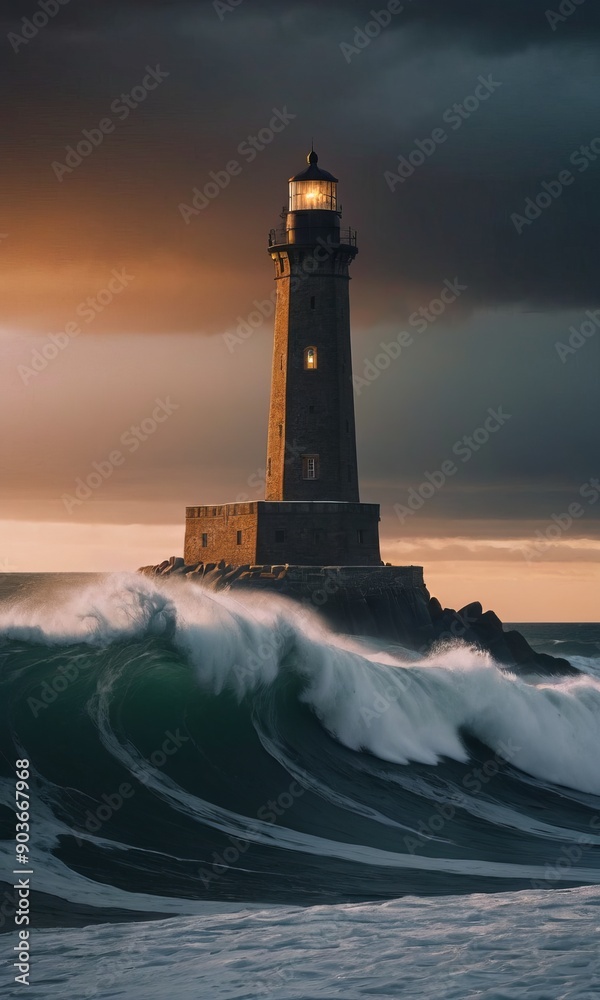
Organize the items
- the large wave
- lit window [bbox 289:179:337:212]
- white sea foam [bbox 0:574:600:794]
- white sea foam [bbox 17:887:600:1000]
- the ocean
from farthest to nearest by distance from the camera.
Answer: lit window [bbox 289:179:337:212], white sea foam [bbox 0:574:600:794], the large wave, the ocean, white sea foam [bbox 17:887:600:1000]

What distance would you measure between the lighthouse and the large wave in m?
14.0

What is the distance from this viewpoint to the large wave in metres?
9.42

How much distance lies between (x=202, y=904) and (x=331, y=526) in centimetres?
2325

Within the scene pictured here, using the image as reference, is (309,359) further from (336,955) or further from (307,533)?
(336,955)

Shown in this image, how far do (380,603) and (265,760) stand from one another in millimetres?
18173

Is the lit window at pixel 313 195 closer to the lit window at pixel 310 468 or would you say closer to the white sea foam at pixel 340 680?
the lit window at pixel 310 468

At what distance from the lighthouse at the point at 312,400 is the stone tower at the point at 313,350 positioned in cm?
3

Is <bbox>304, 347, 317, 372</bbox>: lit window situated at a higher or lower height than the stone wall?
higher

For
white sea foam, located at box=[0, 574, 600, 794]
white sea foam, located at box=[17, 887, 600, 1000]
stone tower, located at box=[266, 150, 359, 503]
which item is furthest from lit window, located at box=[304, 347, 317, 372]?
white sea foam, located at box=[17, 887, 600, 1000]

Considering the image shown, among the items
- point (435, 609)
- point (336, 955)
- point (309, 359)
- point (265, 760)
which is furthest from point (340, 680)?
point (435, 609)

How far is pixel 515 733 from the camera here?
15.4 metres

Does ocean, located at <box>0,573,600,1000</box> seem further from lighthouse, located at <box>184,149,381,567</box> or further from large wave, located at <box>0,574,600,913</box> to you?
lighthouse, located at <box>184,149,381,567</box>

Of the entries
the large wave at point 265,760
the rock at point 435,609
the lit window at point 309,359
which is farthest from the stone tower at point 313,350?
the large wave at point 265,760

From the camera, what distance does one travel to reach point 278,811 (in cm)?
1167
